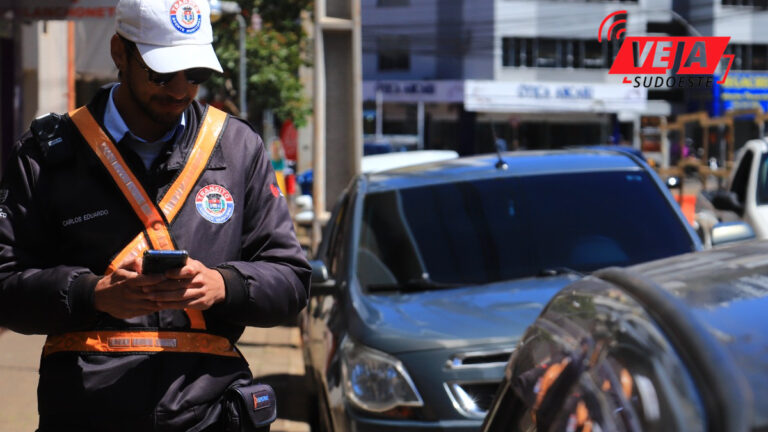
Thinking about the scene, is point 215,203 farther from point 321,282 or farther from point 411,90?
point 411,90

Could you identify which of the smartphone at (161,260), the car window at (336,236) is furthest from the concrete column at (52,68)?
the smartphone at (161,260)

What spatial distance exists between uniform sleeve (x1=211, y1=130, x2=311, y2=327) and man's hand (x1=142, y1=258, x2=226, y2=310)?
0.05 meters

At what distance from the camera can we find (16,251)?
263 cm

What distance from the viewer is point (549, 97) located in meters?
49.8

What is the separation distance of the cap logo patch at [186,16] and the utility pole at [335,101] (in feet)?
23.7

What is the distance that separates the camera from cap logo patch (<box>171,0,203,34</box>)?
2676 mm

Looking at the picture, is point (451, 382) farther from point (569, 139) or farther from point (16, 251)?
point (569, 139)

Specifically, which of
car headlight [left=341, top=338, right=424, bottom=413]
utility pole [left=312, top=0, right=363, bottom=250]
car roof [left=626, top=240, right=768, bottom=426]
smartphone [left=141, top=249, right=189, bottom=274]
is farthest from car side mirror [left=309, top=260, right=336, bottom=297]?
utility pole [left=312, top=0, right=363, bottom=250]

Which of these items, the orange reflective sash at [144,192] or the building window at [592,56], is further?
the building window at [592,56]

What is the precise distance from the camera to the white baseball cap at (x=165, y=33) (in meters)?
2.65

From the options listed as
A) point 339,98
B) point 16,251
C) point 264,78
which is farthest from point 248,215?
point 264,78

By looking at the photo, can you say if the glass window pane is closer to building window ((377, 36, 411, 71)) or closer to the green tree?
building window ((377, 36, 411, 71))

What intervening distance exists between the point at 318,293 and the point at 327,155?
5067mm

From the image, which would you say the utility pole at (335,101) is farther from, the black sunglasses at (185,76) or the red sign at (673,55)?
the black sunglasses at (185,76)
